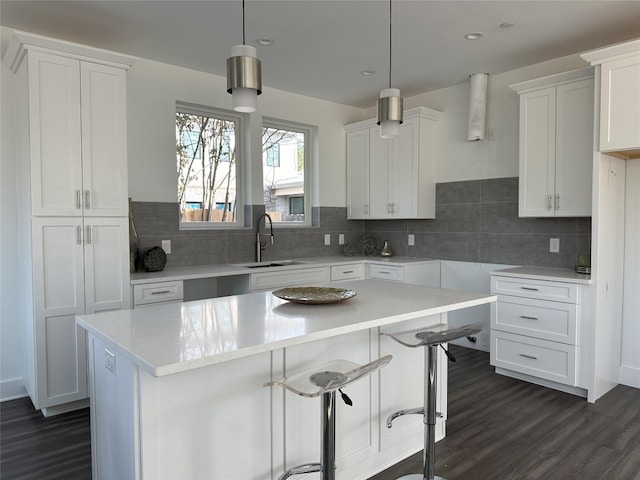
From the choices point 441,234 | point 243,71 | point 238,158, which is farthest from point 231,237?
point 243,71

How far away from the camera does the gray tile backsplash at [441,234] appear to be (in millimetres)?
3859

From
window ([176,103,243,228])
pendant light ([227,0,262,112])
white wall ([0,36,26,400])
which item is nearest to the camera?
pendant light ([227,0,262,112])

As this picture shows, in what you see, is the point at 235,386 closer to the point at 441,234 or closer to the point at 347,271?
the point at 347,271

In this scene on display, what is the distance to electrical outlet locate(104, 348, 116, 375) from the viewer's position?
1.69 m

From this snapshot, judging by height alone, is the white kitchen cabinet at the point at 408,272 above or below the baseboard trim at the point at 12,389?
above

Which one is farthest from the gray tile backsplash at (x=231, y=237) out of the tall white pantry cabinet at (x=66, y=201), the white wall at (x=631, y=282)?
the white wall at (x=631, y=282)

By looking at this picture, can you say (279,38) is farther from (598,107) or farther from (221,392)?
(221,392)

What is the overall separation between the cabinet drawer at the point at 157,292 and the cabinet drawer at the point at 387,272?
2.07m

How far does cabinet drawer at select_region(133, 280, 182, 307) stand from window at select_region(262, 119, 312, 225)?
1.62 meters

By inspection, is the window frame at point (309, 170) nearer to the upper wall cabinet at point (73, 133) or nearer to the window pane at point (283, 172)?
the window pane at point (283, 172)

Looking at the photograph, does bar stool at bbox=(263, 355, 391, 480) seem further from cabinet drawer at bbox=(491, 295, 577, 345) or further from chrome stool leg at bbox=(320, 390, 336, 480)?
cabinet drawer at bbox=(491, 295, 577, 345)

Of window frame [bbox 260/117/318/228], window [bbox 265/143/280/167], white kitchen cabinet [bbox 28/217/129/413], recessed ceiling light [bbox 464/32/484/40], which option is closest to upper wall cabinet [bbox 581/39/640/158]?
recessed ceiling light [bbox 464/32/484/40]

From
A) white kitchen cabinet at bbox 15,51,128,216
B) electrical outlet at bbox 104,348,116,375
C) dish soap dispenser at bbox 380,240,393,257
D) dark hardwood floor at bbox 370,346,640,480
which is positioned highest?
white kitchen cabinet at bbox 15,51,128,216

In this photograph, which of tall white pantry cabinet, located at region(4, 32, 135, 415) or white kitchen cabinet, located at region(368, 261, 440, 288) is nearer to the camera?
tall white pantry cabinet, located at region(4, 32, 135, 415)
